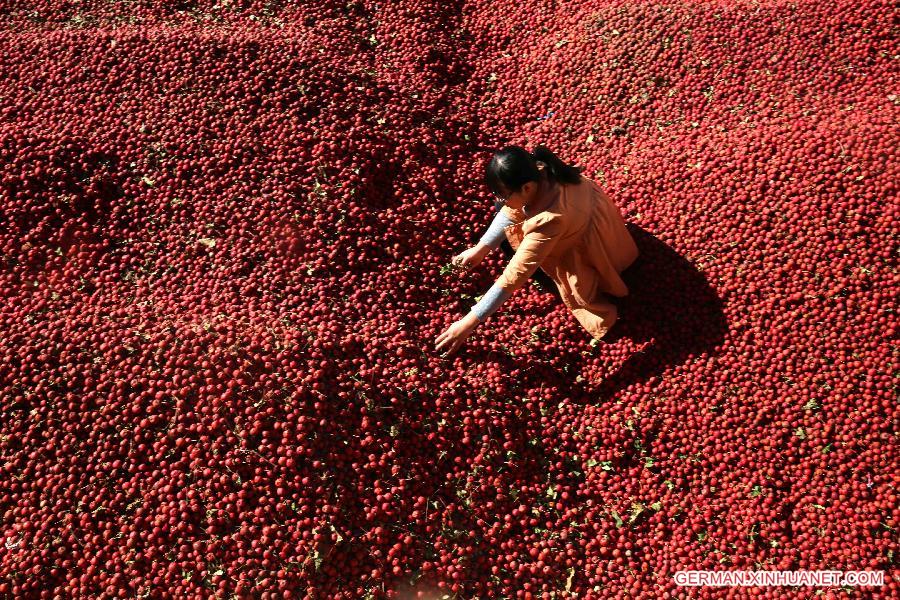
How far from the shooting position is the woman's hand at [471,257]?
4.17m

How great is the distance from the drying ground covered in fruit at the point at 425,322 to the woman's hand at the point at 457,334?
0.18m

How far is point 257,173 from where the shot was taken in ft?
15.1

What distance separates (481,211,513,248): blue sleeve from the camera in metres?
4.02

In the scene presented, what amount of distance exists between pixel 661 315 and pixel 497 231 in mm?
1239

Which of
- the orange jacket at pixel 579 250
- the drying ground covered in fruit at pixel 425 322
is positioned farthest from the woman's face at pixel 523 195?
the drying ground covered in fruit at pixel 425 322

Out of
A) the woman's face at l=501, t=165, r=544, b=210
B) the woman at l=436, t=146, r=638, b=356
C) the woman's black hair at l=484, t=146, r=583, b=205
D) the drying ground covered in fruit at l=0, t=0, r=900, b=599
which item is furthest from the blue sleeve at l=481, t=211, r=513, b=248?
the woman's black hair at l=484, t=146, r=583, b=205

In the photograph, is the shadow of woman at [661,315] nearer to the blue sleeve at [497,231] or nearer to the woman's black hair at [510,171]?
the blue sleeve at [497,231]

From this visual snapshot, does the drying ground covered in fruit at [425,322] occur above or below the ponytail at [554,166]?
below

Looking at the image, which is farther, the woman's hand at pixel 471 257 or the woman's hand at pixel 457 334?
the woman's hand at pixel 471 257

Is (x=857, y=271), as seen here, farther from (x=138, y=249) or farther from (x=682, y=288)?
(x=138, y=249)

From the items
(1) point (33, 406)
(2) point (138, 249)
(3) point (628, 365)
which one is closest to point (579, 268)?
(3) point (628, 365)

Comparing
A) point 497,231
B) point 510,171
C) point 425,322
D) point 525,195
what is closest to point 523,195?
point 525,195

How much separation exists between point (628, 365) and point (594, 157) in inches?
72.6

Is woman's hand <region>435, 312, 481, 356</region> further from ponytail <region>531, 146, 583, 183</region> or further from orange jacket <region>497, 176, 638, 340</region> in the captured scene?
ponytail <region>531, 146, 583, 183</region>
